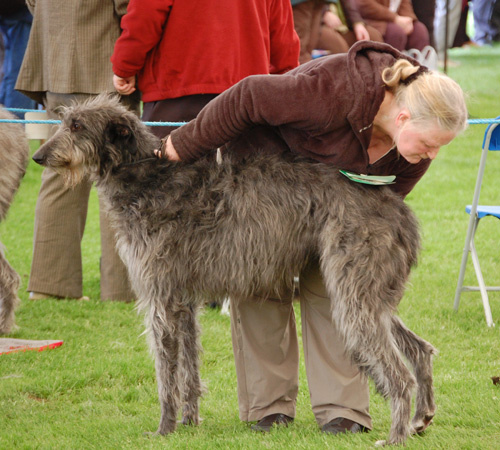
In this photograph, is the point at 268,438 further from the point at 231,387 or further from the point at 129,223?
the point at 129,223

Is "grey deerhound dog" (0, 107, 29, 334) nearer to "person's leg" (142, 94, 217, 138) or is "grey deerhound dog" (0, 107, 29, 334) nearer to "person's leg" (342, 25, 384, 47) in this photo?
"person's leg" (142, 94, 217, 138)

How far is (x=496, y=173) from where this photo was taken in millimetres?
11102

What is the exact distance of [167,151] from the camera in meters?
3.57

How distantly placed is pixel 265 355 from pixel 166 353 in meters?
0.52

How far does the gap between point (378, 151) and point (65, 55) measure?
297 centimetres

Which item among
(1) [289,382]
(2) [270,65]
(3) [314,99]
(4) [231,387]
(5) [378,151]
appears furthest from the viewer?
(2) [270,65]

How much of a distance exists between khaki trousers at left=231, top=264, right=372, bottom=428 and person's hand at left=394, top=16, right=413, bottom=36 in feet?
27.4

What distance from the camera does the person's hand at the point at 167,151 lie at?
3551 millimetres

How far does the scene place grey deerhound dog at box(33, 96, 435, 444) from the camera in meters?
3.35

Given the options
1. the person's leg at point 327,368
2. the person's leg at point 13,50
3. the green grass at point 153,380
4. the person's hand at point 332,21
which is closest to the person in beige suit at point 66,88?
the green grass at point 153,380

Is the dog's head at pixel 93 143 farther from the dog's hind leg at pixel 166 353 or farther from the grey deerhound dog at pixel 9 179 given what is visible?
the grey deerhound dog at pixel 9 179

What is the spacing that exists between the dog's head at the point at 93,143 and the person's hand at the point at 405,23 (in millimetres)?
8416

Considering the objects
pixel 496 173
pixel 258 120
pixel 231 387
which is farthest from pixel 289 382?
pixel 496 173

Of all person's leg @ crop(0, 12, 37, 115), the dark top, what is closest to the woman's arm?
the dark top
